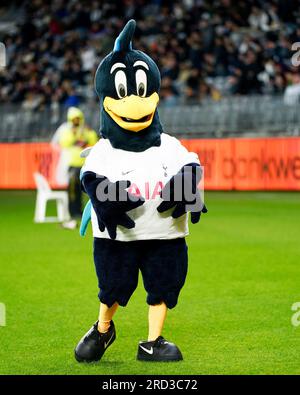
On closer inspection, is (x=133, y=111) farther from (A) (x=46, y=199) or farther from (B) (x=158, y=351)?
(A) (x=46, y=199)

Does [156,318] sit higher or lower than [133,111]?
lower

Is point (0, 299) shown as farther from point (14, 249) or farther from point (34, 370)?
point (14, 249)

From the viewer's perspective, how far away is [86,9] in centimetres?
2933

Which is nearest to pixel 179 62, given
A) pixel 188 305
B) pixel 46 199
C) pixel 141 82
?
pixel 46 199

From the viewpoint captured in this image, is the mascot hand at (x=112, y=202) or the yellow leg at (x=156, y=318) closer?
the mascot hand at (x=112, y=202)

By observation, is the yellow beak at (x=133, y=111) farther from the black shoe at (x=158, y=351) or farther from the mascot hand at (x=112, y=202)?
the black shoe at (x=158, y=351)

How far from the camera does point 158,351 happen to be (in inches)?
251

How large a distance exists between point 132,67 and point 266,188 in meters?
14.7

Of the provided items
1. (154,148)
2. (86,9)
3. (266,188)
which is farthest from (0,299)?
(86,9)

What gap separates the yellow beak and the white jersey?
0.62ft

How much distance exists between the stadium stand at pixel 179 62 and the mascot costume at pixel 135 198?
1338cm

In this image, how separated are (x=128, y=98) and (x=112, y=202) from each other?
0.79m

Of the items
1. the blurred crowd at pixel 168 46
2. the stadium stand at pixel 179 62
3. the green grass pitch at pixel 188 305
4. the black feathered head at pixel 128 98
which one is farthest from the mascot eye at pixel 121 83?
the blurred crowd at pixel 168 46

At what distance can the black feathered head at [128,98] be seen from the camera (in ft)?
21.1
